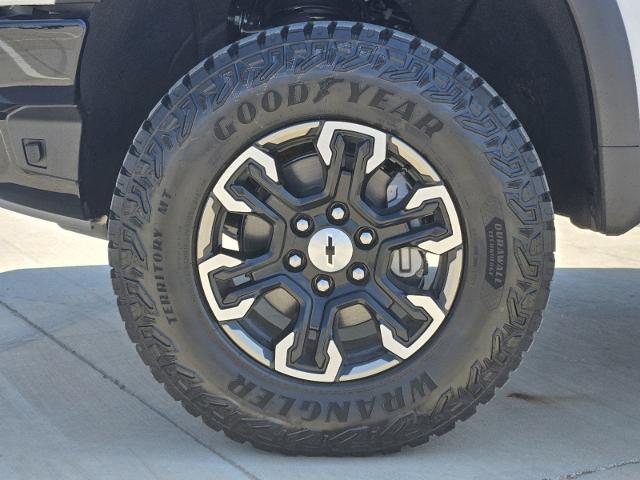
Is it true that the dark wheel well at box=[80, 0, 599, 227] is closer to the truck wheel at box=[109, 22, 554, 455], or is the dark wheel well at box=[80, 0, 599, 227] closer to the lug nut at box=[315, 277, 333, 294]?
the truck wheel at box=[109, 22, 554, 455]

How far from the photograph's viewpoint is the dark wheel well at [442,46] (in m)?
2.67

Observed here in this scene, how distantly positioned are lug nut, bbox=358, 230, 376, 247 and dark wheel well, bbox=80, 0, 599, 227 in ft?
2.00

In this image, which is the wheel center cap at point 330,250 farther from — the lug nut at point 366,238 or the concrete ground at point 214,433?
the concrete ground at point 214,433

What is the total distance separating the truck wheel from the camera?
2.48 metres

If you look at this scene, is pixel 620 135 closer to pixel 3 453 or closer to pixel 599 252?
pixel 3 453

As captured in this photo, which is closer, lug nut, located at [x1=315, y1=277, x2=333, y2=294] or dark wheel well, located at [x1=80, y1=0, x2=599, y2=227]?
lug nut, located at [x1=315, y1=277, x2=333, y2=294]

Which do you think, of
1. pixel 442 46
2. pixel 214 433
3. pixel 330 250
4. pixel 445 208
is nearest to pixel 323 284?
pixel 330 250

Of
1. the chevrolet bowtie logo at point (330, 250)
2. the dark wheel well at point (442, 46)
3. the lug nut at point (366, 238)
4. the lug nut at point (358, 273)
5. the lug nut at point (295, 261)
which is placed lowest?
the lug nut at point (358, 273)

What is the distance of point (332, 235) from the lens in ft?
8.33

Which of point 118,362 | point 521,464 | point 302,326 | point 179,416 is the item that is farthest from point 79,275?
point 521,464

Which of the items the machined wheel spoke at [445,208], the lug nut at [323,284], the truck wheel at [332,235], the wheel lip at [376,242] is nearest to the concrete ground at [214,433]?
the truck wheel at [332,235]

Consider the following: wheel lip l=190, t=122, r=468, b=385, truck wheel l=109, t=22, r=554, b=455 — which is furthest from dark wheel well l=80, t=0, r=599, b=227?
wheel lip l=190, t=122, r=468, b=385

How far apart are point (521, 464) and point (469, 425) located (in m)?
0.29

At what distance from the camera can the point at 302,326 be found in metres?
2.56
